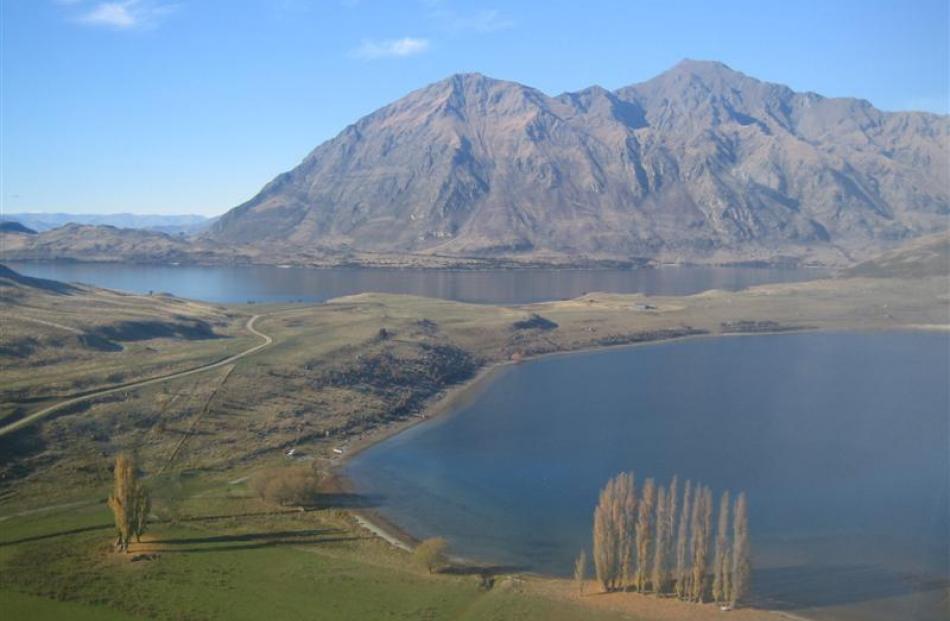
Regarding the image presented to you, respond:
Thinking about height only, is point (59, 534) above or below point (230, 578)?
above

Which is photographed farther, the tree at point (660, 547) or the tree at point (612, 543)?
the tree at point (612, 543)

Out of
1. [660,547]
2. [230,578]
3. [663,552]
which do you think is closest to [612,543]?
[660,547]

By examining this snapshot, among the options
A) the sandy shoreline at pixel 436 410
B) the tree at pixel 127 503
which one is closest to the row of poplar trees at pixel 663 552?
the sandy shoreline at pixel 436 410

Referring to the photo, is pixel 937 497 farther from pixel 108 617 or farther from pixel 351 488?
pixel 108 617

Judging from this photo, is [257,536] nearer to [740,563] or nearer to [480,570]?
[480,570]

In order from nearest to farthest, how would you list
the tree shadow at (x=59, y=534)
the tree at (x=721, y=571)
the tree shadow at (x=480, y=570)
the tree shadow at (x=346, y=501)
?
the tree at (x=721, y=571), the tree shadow at (x=59, y=534), the tree shadow at (x=480, y=570), the tree shadow at (x=346, y=501)

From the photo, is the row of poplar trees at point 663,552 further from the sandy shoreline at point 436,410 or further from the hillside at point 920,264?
the hillside at point 920,264

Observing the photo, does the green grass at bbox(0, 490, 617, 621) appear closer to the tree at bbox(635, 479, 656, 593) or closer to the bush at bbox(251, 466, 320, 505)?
the tree at bbox(635, 479, 656, 593)
